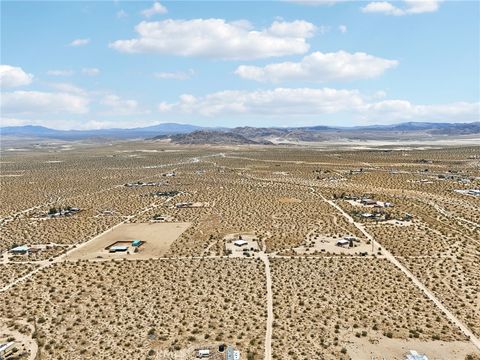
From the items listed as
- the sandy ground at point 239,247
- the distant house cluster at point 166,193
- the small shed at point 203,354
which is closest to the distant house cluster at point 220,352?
the small shed at point 203,354

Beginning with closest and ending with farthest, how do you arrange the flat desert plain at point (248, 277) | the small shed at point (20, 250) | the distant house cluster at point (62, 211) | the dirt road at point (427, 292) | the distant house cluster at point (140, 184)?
the flat desert plain at point (248, 277) → the dirt road at point (427, 292) → the small shed at point (20, 250) → the distant house cluster at point (62, 211) → the distant house cluster at point (140, 184)

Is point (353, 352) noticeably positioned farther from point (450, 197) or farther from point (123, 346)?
point (450, 197)

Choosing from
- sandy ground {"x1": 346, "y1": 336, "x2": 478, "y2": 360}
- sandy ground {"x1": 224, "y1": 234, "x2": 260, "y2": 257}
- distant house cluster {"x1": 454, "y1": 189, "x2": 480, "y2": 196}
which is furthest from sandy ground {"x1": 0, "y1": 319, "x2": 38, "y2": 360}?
distant house cluster {"x1": 454, "y1": 189, "x2": 480, "y2": 196}

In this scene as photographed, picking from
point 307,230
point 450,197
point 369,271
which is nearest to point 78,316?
point 369,271

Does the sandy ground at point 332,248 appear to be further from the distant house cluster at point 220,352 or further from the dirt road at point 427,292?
the distant house cluster at point 220,352

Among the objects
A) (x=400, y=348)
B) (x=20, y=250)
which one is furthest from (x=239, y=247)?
(x=20, y=250)

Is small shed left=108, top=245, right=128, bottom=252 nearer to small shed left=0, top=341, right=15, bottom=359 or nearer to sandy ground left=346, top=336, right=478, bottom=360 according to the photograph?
small shed left=0, top=341, right=15, bottom=359

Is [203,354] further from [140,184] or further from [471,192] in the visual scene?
[140,184]
